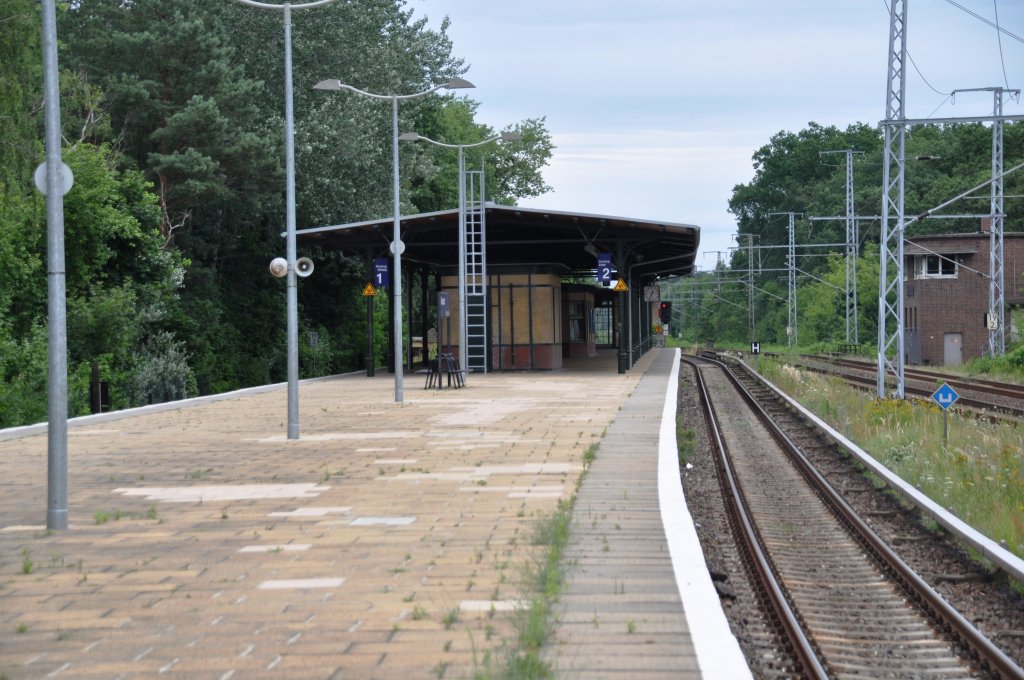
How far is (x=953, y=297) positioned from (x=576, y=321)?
20.5 meters

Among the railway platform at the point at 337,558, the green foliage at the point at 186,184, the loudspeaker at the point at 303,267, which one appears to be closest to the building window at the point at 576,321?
the green foliage at the point at 186,184

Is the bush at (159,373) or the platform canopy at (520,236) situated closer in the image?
the bush at (159,373)

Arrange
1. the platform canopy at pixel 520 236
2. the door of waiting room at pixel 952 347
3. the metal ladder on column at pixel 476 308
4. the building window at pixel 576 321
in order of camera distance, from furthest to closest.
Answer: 1. the door of waiting room at pixel 952 347
2. the building window at pixel 576 321
3. the metal ladder on column at pixel 476 308
4. the platform canopy at pixel 520 236

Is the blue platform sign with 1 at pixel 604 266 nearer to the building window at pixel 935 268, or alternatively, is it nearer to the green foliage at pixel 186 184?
the green foliage at pixel 186 184

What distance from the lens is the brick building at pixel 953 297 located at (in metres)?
58.2

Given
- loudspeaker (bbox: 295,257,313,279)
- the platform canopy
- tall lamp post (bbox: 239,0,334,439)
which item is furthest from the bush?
loudspeaker (bbox: 295,257,313,279)

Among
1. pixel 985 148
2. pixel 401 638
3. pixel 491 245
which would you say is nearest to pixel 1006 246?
pixel 985 148

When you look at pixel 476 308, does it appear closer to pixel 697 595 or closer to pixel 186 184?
pixel 186 184

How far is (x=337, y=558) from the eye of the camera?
798cm

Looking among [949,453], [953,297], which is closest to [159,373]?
[949,453]

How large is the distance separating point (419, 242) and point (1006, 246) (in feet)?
111

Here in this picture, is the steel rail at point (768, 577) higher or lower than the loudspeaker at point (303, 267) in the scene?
lower

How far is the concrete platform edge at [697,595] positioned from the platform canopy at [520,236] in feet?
70.4

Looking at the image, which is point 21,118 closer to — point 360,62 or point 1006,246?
point 360,62
